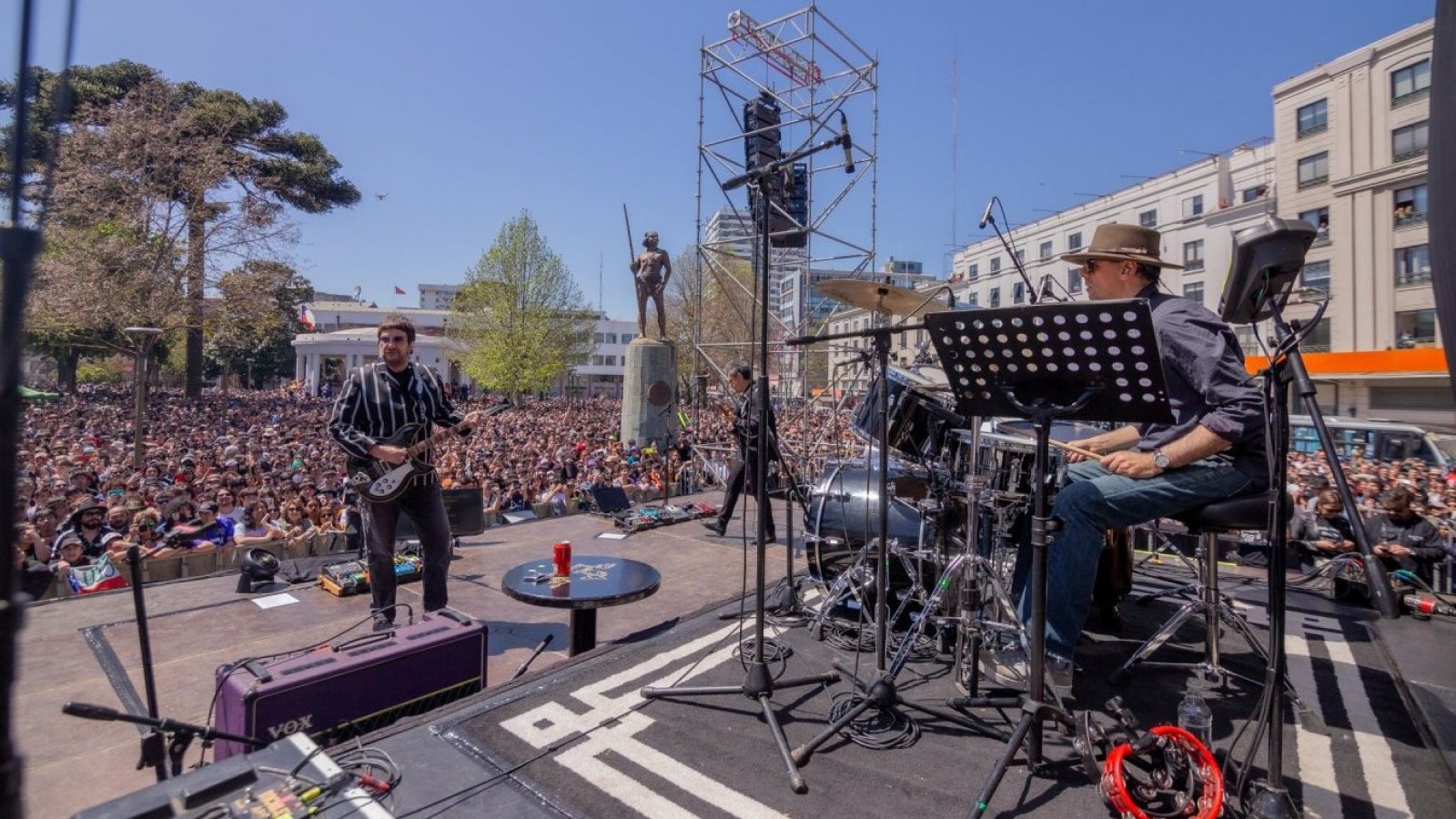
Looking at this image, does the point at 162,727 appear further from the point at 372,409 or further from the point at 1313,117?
the point at 1313,117

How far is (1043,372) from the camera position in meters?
2.60

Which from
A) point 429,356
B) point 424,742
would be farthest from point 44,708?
point 429,356

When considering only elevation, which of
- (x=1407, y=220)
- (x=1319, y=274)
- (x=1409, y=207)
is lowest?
(x=1319, y=274)

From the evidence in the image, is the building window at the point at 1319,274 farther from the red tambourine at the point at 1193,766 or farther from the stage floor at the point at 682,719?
the red tambourine at the point at 1193,766

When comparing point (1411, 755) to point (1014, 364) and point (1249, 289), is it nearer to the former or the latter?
point (1249, 289)

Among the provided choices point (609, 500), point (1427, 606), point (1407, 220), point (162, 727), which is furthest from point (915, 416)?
point (1407, 220)

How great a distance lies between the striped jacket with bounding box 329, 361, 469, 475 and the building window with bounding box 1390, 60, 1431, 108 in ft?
117

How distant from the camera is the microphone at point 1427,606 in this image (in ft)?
16.5

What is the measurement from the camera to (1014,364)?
262 centimetres

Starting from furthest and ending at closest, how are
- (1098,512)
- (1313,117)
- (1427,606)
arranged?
1. (1313,117)
2. (1427,606)
3. (1098,512)

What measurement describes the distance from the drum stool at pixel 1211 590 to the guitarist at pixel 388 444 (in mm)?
3952

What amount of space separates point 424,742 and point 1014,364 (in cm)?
278

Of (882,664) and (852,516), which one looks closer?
(882,664)

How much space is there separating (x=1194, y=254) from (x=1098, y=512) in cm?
3968
